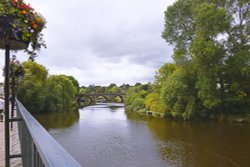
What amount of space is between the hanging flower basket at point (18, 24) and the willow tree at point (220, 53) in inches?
692

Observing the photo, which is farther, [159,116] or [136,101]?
[136,101]

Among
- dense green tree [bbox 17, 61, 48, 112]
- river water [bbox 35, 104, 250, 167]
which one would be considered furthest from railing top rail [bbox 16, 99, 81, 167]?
dense green tree [bbox 17, 61, 48, 112]

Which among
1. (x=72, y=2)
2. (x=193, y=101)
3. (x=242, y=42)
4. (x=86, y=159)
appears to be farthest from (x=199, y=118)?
(x=72, y=2)

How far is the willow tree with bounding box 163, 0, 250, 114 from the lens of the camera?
18.9 meters

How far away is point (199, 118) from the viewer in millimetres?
21641

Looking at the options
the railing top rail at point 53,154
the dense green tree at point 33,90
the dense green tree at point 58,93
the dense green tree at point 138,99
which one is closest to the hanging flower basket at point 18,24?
the railing top rail at point 53,154

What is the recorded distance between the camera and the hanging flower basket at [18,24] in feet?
6.29

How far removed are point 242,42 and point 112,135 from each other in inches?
485

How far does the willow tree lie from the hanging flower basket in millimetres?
17564

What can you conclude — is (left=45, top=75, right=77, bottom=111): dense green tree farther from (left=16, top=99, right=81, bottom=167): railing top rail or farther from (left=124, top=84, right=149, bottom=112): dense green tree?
(left=16, top=99, right=81, bottom=167): railing top rail

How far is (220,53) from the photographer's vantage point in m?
19.4

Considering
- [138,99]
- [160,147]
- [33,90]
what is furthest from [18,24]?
[138,99]

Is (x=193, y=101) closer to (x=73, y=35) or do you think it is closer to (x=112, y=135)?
(x=112, y=135)

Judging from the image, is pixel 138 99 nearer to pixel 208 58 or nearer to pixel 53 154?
pixel 208 58
